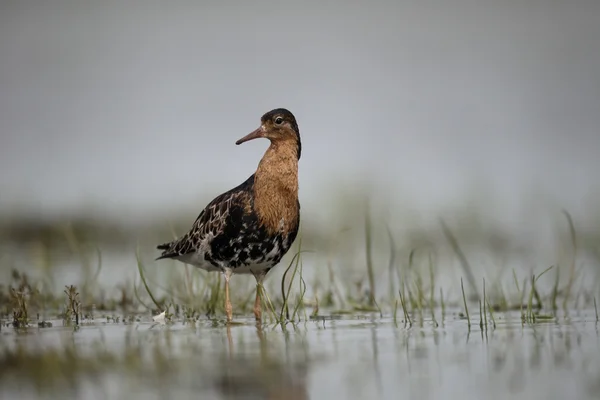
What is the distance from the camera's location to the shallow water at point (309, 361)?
490 cm

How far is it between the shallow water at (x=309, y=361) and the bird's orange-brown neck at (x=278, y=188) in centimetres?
126

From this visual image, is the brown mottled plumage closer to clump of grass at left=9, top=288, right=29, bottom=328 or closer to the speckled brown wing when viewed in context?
the speckled brown wing

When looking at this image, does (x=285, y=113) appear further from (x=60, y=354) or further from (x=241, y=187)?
(x=60, y=354)

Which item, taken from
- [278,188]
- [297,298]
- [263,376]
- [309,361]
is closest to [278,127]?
[278,188]

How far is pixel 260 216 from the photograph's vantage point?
887 cm

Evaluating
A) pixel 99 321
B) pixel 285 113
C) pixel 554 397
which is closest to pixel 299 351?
pixel 554 397

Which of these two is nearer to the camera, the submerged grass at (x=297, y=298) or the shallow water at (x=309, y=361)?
the shallow water at (x=309, y=361)

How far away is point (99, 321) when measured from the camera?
8.57 meters

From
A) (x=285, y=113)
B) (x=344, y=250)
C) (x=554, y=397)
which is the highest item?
(x=285, y=113)

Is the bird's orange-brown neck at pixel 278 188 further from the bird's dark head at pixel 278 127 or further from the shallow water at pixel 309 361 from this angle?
the shallow water at pixel 309 361

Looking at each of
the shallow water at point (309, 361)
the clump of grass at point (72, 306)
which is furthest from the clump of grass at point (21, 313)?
the shallow water at point (309, 361)

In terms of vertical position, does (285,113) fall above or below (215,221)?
above

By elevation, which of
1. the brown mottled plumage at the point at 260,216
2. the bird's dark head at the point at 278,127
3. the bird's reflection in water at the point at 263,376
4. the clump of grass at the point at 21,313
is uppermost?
the bird's dark head at the point at 278,127

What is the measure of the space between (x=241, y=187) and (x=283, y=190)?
52 cm
